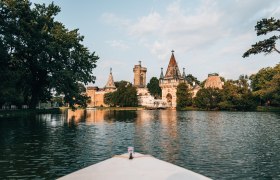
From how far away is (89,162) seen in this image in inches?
598

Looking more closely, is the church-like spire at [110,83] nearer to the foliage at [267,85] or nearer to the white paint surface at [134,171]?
the foliage at [267,85]

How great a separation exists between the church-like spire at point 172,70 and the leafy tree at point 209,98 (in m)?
37.0

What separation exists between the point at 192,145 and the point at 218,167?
6.81 meters

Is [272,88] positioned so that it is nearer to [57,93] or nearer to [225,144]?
[57,93]

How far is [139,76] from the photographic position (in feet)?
604

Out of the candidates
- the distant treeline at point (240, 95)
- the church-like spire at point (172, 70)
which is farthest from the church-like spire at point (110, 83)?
the distant treeline at point (240, 95)

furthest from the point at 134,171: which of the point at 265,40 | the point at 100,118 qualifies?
the point at 100,118

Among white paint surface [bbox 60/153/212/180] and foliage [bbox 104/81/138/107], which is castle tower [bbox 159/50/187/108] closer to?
foliage [bbox 104/81/138/107]

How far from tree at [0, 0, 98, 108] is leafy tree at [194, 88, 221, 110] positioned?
60364 millimetres

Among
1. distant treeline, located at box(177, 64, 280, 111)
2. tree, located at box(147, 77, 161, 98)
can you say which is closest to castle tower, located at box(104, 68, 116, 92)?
tree, located at box(147, 77, 161, 98)

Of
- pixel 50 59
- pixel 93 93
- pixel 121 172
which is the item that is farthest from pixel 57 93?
pixel 93 93

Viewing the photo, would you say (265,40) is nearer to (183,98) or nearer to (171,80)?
(183,98)

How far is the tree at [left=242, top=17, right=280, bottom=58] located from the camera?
3113 centimetres

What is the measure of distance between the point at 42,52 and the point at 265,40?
3192 centimetres
